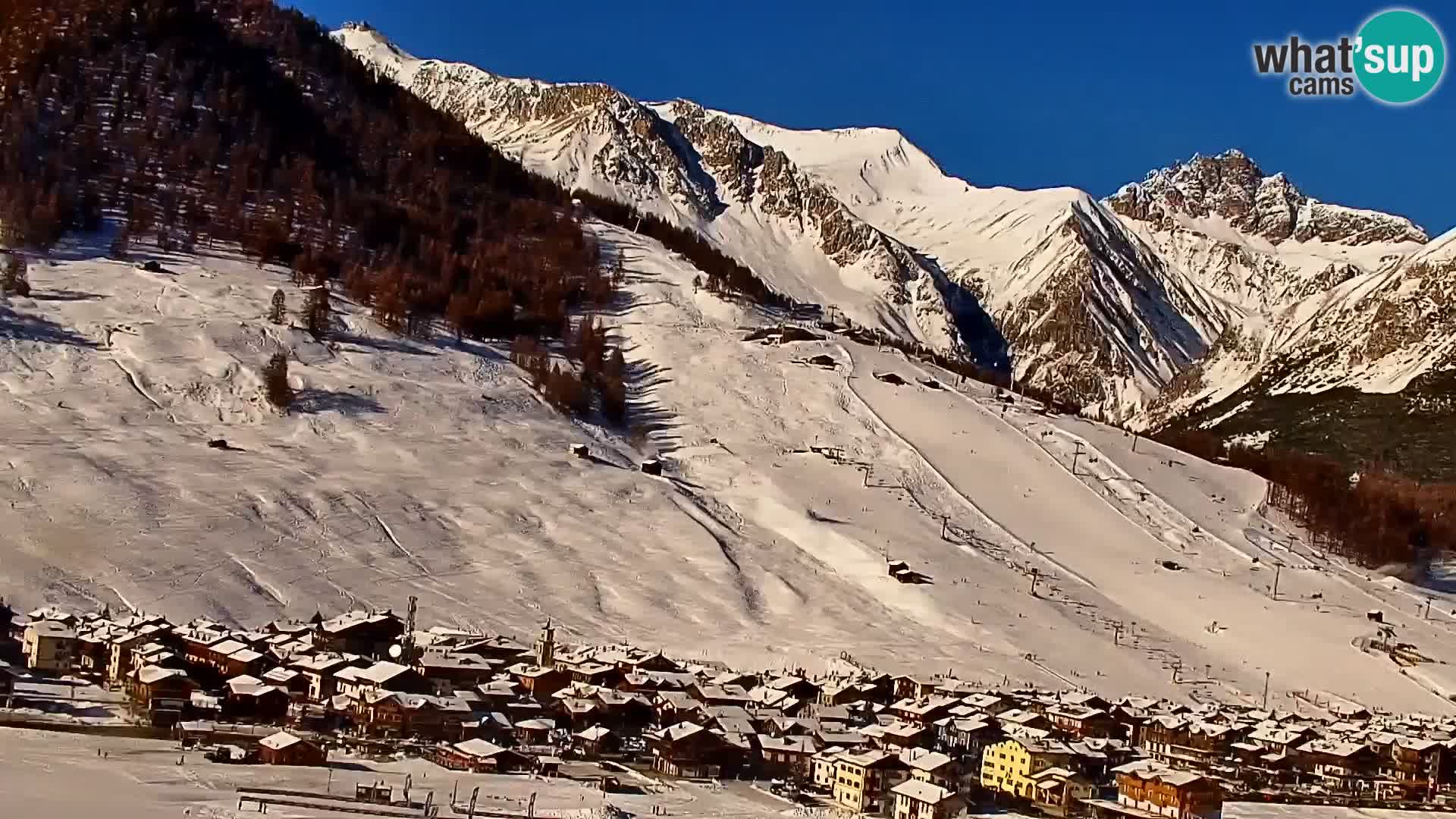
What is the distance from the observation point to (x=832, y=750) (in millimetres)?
34531

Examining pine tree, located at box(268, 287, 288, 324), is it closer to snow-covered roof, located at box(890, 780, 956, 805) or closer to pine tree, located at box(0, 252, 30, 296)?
pine tree, located at box(0, 252, 30, 296)

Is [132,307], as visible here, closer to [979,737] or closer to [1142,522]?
[1142,522]

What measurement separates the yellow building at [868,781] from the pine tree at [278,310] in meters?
52.6

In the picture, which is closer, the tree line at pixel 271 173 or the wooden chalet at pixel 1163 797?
the wooden chalet at pixel 1163 797

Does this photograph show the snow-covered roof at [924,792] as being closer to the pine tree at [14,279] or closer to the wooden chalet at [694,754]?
the wooden chalet at [694,754]

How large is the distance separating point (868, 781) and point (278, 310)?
5400 centimetres

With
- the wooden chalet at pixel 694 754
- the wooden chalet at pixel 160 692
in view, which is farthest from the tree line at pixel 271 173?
the wooden chalet at pixel 694 754

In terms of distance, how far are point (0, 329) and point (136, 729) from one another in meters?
44.2

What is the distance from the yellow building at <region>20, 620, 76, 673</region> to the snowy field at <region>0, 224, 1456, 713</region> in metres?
7.94

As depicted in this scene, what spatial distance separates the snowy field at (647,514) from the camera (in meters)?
53.0

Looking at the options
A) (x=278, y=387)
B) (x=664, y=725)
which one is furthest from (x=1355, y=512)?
(x=664, y=725)

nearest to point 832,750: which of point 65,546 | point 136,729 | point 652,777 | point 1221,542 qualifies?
point 652,777

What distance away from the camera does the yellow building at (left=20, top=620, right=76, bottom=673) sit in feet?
122

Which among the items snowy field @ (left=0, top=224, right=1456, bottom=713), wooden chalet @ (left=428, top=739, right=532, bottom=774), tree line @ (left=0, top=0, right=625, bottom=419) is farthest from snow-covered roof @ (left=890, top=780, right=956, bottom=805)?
tree line @ (left=0, top=0, right=625, bottom=419)
